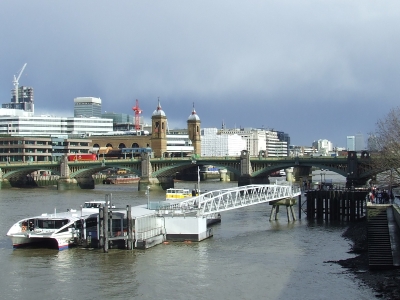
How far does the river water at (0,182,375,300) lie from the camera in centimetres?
3750

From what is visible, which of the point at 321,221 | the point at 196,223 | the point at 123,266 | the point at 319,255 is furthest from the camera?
the point at 321,221

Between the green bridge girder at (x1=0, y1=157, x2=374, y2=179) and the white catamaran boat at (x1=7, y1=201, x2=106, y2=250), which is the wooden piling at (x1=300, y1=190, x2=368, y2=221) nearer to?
the white catamaran boat at (x1=7, y1=201, x2=106, y2=250)

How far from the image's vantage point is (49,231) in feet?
166

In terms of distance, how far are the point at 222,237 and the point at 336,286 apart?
19213 mm

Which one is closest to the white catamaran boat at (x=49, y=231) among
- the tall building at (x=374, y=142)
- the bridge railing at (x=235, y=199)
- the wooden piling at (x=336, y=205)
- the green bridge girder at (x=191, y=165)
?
the bridge railing at (x=235, y=199)

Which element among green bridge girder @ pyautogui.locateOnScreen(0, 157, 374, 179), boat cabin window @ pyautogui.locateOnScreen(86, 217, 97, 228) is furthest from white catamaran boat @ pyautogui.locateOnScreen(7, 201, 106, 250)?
green bridge girder @ pyautogui.locateOnScreen(0, 157, 374, 179)

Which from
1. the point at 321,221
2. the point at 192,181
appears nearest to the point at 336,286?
the point at 321,221

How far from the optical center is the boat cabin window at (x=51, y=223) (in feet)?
168

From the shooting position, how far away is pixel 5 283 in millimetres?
40156

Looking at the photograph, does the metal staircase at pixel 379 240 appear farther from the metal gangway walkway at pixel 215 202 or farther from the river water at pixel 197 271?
the metal gangway walkway at pixel 215 202

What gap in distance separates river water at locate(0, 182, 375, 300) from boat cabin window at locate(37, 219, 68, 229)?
2.03 metres

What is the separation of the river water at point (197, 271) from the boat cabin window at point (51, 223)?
203cm

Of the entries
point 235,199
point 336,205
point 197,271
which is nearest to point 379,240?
point 197,271

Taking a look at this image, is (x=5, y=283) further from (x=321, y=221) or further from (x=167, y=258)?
(x=321, y=221)
